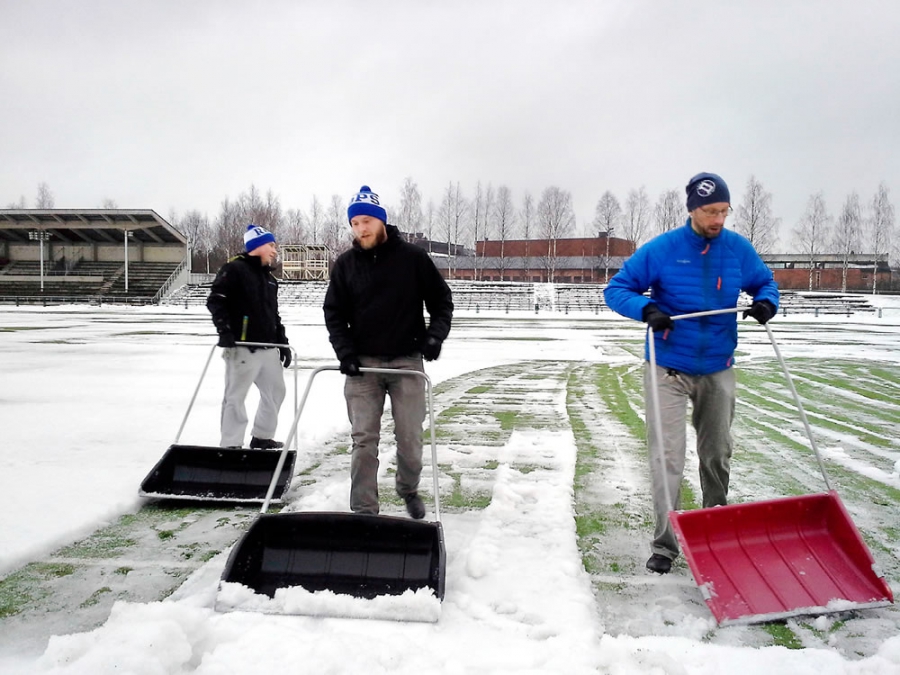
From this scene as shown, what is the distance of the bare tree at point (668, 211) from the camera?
238 feet

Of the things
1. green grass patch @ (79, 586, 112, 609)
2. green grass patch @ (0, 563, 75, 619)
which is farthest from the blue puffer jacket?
green grass patch @ (0, 563, 75, 619)

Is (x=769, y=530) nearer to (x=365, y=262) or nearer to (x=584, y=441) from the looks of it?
(x=365, y=262)

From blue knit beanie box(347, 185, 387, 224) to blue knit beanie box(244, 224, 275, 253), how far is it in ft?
6.56

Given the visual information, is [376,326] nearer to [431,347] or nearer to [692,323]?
[431,347]

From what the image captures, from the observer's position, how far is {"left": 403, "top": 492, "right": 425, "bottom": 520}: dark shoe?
4234 mm

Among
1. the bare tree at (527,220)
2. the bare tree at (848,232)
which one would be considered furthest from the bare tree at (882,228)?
the bare tree at (527,220)

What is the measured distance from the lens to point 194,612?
2648 mm

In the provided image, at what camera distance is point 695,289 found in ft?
11.7

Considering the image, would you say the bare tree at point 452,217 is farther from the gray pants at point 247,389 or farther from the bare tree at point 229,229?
the gray pants at point 247,389

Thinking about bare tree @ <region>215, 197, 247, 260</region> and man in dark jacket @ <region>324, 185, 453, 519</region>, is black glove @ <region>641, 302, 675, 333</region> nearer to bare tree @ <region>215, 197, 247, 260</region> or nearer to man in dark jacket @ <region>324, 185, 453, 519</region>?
man in dark jacket @ <region>324, 185, 453, 519</region>

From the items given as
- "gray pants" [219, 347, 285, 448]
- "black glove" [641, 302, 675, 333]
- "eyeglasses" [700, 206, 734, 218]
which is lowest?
"gray pants" [219, 347, 285, 448]

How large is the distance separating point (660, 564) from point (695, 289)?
1537mm

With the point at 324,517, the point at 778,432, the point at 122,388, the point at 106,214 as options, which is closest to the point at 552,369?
the point at 778,432

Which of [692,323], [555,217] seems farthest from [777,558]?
[555,217]
